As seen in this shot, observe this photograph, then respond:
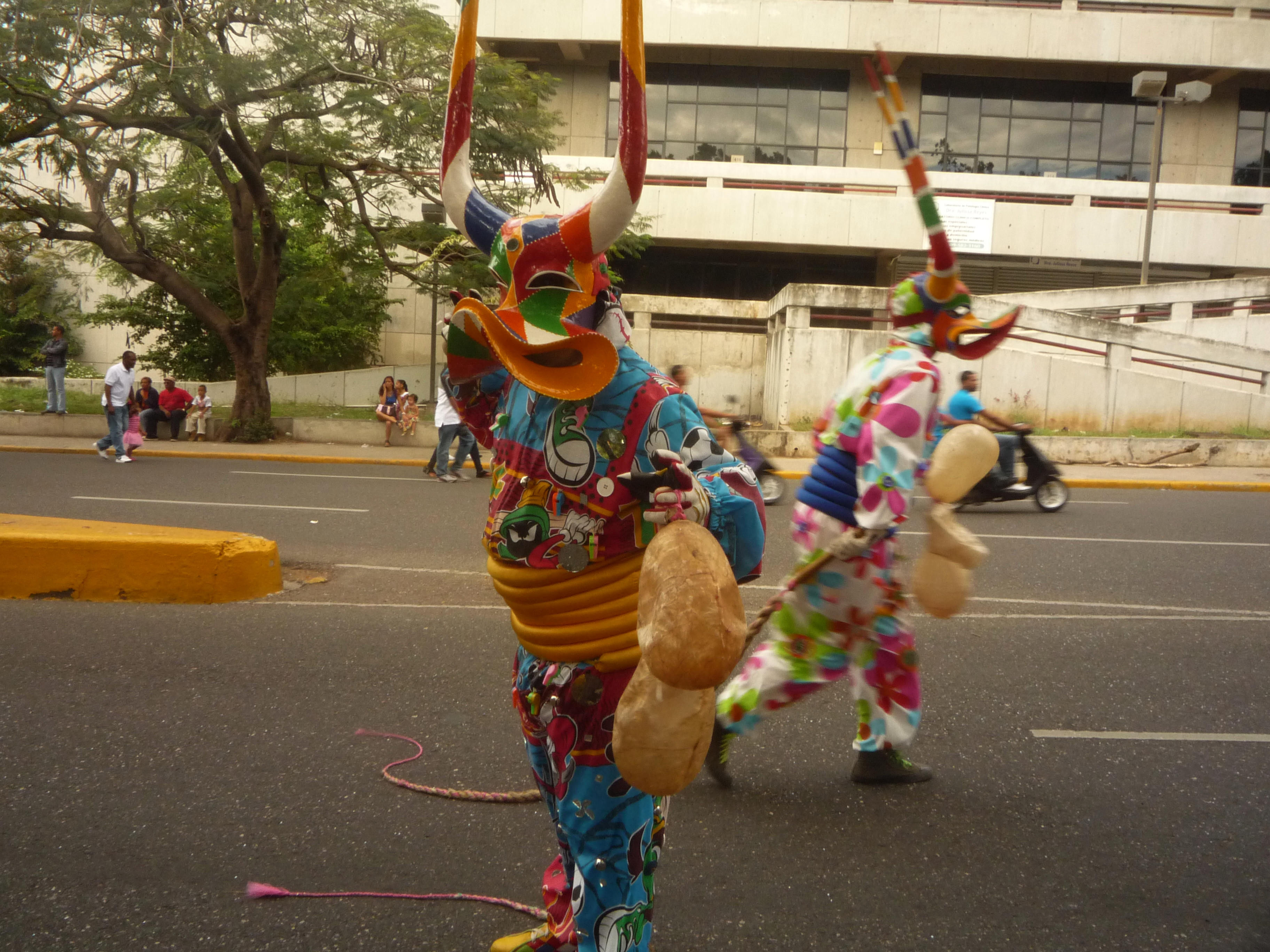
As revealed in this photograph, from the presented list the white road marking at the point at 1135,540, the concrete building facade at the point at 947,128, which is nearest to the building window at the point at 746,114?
the concrete building facade at the point at 947,128

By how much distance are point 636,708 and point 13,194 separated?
1810 cm

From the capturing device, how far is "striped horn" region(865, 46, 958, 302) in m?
3.18

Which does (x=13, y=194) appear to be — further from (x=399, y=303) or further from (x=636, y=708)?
(x=636, y=708)

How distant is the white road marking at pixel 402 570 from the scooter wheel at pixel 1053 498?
703 cm

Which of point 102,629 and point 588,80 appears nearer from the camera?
point 102,629

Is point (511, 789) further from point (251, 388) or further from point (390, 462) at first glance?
point (251, 388)

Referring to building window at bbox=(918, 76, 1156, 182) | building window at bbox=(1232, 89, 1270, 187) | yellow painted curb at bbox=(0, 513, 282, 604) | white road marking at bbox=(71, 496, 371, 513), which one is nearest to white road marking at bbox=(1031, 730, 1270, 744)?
yellow painted curb at bbox=(0, 513, 282, 604)

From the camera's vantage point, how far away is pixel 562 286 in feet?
6.60

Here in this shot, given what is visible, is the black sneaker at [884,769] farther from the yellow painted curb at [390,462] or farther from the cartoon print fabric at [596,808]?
the yellow painted curb at [390,462]

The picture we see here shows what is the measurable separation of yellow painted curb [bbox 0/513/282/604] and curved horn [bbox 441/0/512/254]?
16.0 feet

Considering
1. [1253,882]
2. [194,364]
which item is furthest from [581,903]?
[194,364]

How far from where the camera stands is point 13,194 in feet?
52.4

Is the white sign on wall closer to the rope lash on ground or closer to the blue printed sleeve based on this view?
the rope lash on ground

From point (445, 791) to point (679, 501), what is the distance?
2388mm
